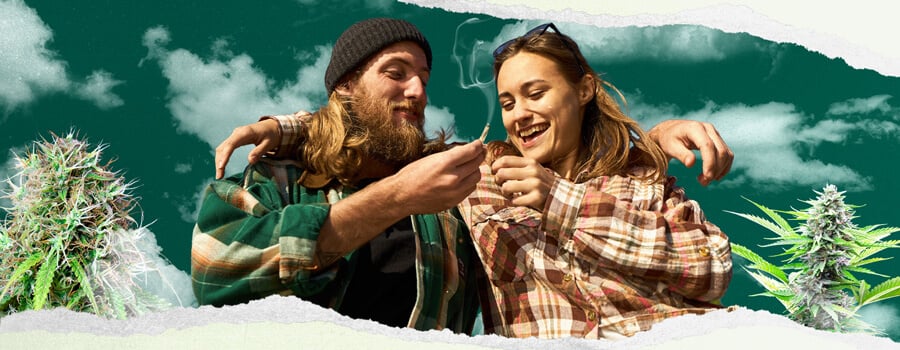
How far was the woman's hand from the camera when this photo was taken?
9.28 feet

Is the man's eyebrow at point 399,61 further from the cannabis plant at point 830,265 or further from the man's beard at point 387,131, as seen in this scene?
the cannabis plant at point 830,265

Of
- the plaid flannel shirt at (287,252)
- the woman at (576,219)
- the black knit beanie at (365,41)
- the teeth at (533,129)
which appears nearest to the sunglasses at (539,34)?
the woman at (576,219)

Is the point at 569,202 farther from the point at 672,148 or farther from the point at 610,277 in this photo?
the point at 672,148

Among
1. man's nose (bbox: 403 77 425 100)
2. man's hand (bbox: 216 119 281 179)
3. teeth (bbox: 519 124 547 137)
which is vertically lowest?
teeth (bbox: 519 124 547 137)

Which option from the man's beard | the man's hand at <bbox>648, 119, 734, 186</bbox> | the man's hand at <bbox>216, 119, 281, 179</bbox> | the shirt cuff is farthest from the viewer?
the man's beard

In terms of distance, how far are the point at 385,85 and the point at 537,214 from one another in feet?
3.88

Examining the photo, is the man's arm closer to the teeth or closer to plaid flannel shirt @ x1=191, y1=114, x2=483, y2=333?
plaid flannel shirt @ x1=191, y1=114, x2=483, y2=333

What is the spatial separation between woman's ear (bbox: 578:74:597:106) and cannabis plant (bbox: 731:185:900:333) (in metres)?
1.75

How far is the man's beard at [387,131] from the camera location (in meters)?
3.77

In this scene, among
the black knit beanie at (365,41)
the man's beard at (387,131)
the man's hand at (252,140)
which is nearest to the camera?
the man's hand at (252,140)

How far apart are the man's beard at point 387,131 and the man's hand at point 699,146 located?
1243 millimetres

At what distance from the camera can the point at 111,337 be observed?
242 centimetres

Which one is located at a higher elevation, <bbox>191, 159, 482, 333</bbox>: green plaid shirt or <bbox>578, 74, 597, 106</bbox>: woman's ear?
<bbox>578, 74, 597, 106</bbox>: woman's ear

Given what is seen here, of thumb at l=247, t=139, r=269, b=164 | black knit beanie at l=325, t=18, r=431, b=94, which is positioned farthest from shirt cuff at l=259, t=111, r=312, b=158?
black knit beanie at l=325, t=18, r=431, b=94
